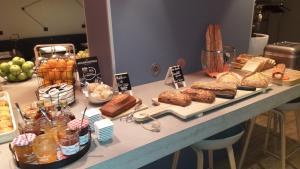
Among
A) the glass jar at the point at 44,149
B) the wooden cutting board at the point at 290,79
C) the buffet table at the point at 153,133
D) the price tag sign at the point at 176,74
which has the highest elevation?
the price tag sign at the point at 176,74

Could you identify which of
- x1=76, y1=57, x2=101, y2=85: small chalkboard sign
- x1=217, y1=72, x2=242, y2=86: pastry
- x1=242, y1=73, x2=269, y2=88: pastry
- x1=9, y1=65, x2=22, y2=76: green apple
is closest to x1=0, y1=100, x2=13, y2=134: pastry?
x1=76, y1=57, x2=101, y2=85: small chalkboard sign

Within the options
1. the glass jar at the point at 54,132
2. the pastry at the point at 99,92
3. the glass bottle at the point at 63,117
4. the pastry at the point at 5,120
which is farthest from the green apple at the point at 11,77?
the glass jar at the point at 54,132

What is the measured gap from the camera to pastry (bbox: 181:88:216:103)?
1295 mm

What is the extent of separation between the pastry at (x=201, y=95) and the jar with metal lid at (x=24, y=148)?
0.80 m

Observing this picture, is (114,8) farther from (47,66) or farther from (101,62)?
(47,66)

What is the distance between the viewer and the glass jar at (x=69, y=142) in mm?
871

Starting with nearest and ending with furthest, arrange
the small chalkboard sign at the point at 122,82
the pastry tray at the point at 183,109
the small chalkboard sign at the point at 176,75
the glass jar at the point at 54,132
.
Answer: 1. the glass jar at the point at 54,132
2. the pastry tray at the point at 183,109
3. the small chalkboard sign at the point at 122,82
4. the small chalkboard sign at the point at 176,75

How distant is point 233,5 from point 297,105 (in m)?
0.89

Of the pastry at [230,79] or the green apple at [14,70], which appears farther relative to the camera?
the green apple at [14,70]

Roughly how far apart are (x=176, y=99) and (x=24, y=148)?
72 centimetres

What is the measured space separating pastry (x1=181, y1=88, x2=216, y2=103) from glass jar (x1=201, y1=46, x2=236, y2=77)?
1.58ft

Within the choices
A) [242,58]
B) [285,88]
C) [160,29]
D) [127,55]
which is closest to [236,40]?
[242,58]

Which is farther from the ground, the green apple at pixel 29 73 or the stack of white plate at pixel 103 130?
the green apple at pixel 29 73

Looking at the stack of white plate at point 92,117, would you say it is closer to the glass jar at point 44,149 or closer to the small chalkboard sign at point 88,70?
the glass jar at point 44,149
